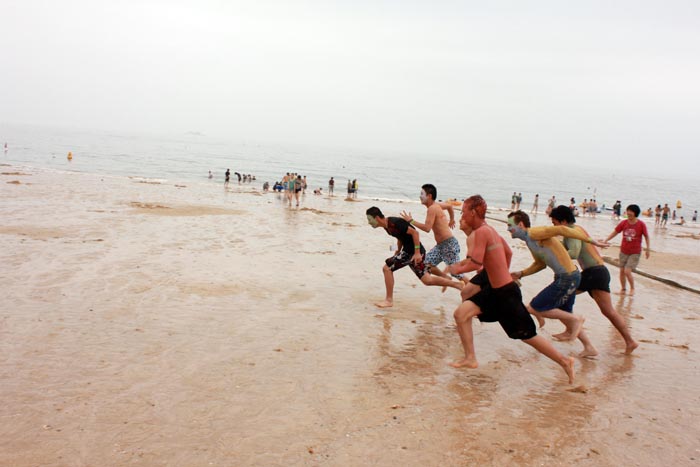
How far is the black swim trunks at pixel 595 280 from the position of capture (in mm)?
6484

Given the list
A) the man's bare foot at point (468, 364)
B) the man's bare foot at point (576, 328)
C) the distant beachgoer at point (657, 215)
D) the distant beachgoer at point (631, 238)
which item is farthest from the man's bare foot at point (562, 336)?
the distant beachgoer at point (657, 215)

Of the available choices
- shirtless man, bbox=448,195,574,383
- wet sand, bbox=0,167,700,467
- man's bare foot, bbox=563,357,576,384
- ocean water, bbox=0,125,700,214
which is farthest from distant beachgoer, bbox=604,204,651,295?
ocean water, bbox=0,125,700,214

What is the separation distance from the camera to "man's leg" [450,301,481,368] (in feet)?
17.3

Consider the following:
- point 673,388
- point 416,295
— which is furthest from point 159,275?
point 673,388

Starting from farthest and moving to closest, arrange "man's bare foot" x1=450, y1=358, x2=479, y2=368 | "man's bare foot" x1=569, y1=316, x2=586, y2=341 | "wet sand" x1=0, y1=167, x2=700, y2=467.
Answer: "man's bare foot" x1=569, y1=316, x2=586, y2=341 → "man's bare foot" x1=450, y1=358, x2=479, y2=368 → "wet sand" x1=0, y1=167, x2=700, y2=467

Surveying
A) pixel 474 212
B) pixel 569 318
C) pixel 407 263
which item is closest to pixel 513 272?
pixel 569 318

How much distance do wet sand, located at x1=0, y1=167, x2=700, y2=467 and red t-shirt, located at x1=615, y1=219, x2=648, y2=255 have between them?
3.25ft

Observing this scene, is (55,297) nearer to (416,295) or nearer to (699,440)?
(416,295)

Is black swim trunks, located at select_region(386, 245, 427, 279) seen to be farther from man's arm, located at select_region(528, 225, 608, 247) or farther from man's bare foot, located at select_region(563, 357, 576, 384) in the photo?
man's bare foot, located at select_region(563, 357, 576, 384)

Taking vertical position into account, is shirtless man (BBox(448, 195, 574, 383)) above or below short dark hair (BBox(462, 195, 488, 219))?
below

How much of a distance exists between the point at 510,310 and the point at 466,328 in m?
0.57

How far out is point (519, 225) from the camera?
5.94 m

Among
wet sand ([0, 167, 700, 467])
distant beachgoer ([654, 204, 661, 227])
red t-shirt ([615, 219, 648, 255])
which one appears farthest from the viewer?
distant beachgoer ([654, 204, 661, 227])

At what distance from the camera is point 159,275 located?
8.88 metres
